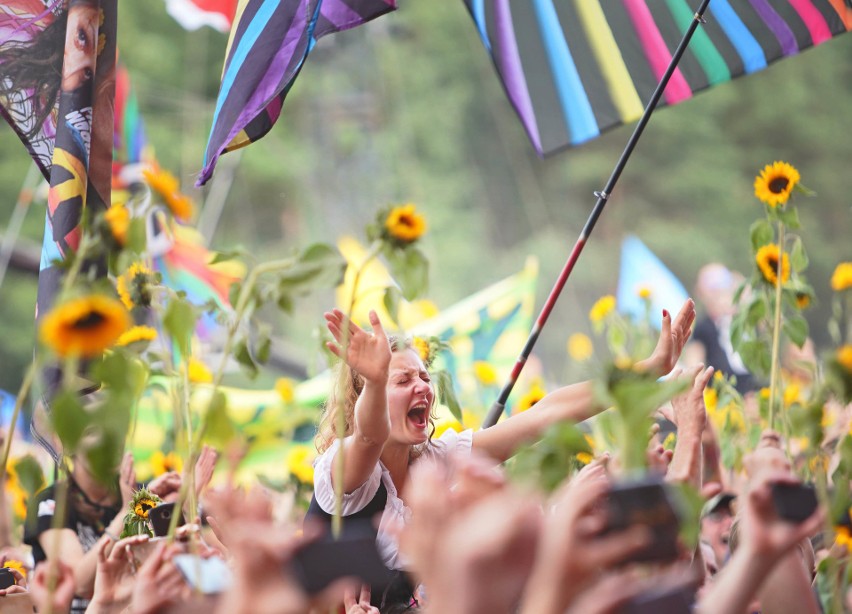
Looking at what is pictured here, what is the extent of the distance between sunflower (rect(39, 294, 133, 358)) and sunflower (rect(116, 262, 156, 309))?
0.90 meters

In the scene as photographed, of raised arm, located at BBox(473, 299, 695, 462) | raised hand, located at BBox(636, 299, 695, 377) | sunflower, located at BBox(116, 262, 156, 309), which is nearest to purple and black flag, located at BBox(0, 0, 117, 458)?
sunflower, located at BBox(116, 262, 156, 309)

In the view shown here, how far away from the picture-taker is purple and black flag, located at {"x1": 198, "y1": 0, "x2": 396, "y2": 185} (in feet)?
7.62

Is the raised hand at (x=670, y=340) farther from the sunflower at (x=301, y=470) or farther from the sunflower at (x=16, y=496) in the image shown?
the sunflower at (x=16, y=496)

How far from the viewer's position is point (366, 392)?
1.97 m

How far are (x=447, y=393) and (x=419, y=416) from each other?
23.8 inches

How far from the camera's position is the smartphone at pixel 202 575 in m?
1.29

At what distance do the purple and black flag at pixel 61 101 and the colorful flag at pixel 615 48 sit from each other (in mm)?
1295

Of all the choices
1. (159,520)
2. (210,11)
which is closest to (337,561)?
(159,520)

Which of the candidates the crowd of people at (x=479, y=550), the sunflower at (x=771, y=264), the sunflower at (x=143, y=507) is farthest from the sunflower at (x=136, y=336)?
the sunflower at (x=771, y=264)

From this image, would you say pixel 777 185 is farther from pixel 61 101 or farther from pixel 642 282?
pixel 642 282

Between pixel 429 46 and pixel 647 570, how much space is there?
16788mm

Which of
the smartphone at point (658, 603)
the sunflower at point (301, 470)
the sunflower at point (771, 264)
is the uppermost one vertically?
the smartphone at point (658, 603)

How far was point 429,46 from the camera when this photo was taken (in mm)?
17641

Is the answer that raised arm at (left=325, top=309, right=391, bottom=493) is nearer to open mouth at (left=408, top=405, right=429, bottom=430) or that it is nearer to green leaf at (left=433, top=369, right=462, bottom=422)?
open mouth at (left=408, top=405, right=429, bottom=430)
